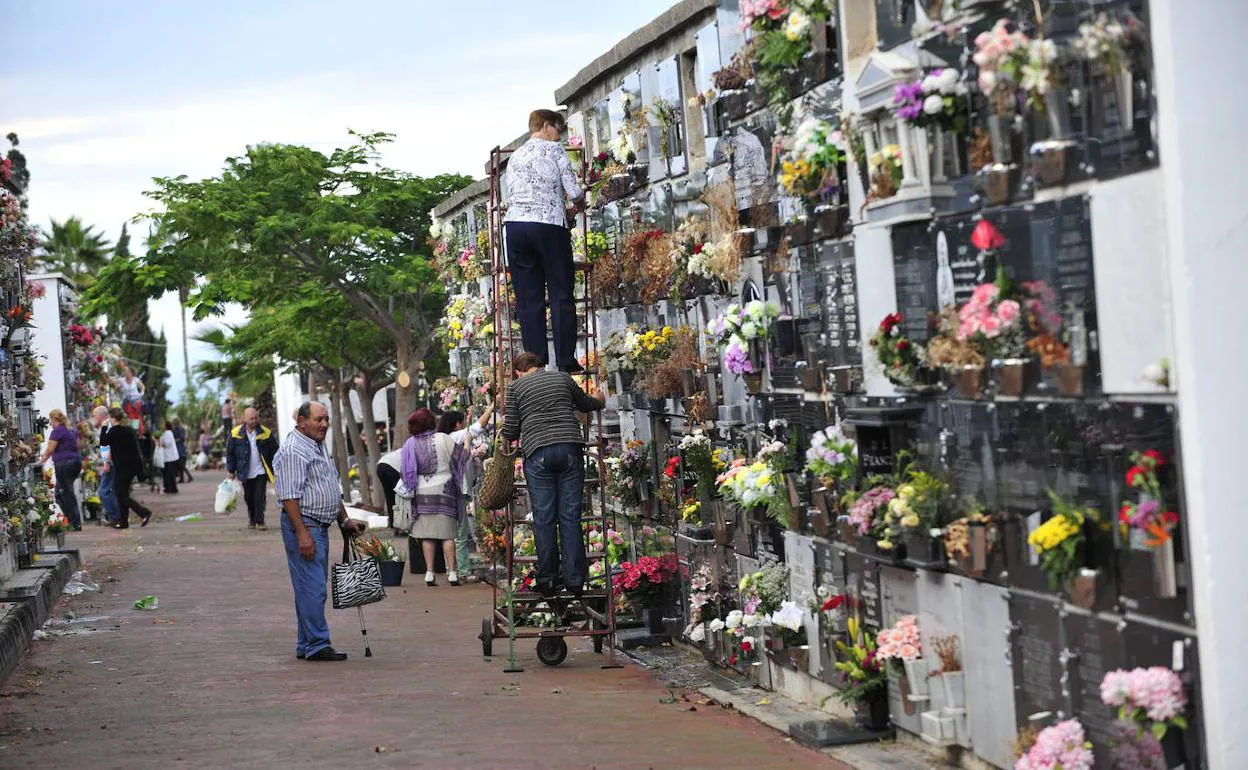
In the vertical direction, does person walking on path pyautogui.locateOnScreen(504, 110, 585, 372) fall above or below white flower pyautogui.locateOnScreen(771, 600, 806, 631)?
above

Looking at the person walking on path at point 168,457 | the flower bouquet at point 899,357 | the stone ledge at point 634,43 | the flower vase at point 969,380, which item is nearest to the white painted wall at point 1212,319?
the flower vase at point 969,380

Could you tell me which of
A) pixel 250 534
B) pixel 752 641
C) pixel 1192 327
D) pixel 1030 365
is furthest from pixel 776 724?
pixel 250 534

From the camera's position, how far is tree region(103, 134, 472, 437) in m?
30.0

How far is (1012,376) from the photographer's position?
25.2ft

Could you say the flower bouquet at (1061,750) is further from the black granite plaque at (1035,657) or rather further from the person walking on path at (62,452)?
the person walking on path at (62,452)

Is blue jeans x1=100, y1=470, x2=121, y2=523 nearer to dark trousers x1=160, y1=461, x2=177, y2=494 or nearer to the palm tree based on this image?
dark trousers x1=160, y1=461, x2=177, y2=494

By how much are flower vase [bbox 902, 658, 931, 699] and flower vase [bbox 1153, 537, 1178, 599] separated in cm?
225

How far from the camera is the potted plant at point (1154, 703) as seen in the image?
6.66 m

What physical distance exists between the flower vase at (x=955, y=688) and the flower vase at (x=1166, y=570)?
1.96 m

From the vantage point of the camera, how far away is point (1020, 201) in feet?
25.1

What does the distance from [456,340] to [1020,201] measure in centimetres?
1708

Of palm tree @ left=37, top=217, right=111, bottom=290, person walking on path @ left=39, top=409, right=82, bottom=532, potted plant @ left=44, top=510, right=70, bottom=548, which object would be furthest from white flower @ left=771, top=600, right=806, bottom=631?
palm tree @ left=37, top=217, right=111, bottom=290

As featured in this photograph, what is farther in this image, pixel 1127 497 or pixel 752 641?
pixel 752 641

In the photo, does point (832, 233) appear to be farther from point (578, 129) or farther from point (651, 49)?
point (578, 129)
